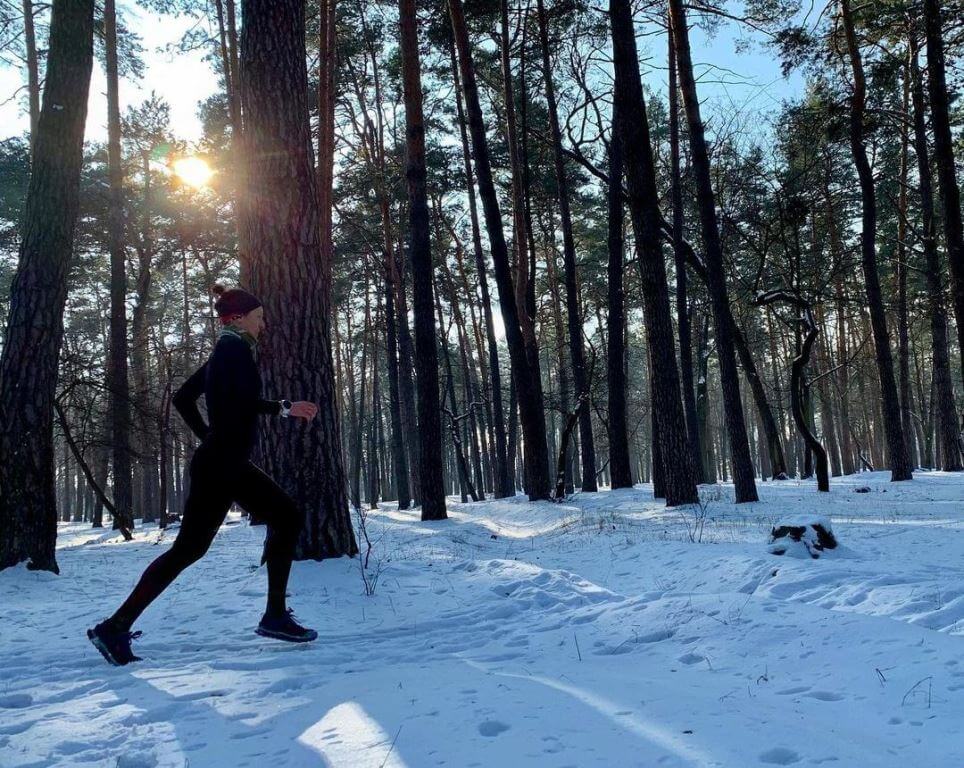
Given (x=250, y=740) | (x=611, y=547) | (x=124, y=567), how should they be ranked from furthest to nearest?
(x=124, y=567) < (x=611, y=547) < (x=250, y=740)

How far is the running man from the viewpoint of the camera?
358 centimetres

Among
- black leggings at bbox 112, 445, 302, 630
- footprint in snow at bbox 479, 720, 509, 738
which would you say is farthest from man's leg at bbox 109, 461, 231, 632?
footprint in snow at bbox 479, 720, 509, 738

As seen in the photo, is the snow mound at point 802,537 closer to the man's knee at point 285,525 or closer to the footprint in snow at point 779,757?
the footprint in snow at point 779,757

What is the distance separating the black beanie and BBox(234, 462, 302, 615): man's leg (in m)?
0.88

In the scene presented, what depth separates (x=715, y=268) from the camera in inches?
465

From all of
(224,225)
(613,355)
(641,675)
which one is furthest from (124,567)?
(224,225)

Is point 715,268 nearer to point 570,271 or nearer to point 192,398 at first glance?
point 570,271

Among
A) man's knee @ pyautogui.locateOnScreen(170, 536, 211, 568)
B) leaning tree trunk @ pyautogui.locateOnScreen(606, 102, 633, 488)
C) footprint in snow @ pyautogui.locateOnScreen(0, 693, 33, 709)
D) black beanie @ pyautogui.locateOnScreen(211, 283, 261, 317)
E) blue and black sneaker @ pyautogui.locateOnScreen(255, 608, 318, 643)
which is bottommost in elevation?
footprint in snow @ pyautogui.locateOnScreen(0, 693, 33, 709)

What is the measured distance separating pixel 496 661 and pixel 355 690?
2.58 ft

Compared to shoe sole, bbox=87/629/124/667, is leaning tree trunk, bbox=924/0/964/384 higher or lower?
higher

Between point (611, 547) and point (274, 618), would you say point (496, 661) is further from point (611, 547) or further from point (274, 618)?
point (611, 547)

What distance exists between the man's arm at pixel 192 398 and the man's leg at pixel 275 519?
16.7 inches

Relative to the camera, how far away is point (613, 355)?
16312 mm

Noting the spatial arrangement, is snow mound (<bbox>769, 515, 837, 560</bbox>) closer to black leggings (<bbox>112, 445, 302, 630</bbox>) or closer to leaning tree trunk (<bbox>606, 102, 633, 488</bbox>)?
black leggings (<bbox>112, 445, 302, 630</bbox>)
